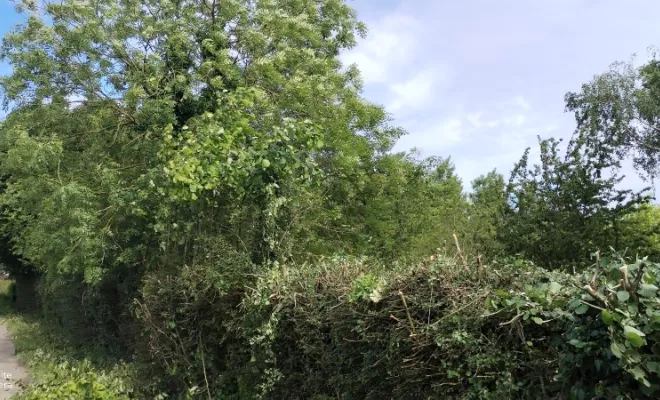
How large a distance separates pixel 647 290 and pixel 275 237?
5.18 meters

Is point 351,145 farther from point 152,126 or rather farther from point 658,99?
point 658,99

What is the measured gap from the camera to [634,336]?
124 inches

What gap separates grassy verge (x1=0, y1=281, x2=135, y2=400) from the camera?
25.3ft

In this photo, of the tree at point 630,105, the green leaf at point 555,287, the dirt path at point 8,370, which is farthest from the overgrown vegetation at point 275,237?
the tree at point 630,105

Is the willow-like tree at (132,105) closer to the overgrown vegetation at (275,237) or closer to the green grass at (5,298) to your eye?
the overgrown vegetation at (275,237)

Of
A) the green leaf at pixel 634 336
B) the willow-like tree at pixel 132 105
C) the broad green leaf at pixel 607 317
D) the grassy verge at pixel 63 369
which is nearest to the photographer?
the green leaf at pixel 634 336

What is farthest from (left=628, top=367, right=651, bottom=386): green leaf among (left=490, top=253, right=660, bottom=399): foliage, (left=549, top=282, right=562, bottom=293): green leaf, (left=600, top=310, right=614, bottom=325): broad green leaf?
(left=549, top=282, right=562, bottom=293): green leaf

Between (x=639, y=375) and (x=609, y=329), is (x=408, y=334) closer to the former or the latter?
(x=609, y=329)

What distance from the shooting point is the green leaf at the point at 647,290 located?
130 inches

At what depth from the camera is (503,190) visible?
1605 centimetres

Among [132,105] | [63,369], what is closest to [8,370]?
[63,369]

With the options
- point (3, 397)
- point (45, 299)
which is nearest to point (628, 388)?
point (3, 397)

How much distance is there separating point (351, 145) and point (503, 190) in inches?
185

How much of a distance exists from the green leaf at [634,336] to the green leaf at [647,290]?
0.23 metres
